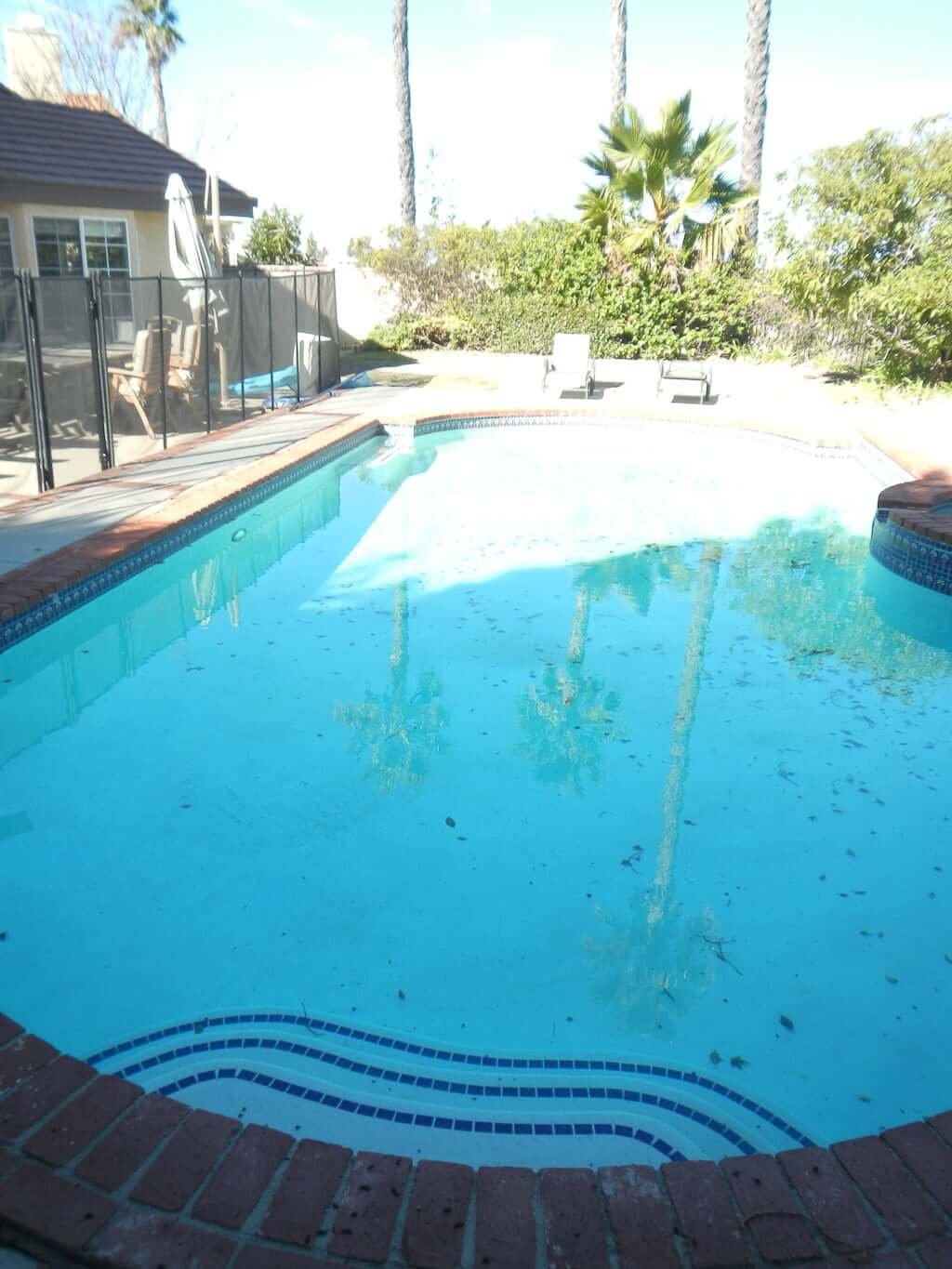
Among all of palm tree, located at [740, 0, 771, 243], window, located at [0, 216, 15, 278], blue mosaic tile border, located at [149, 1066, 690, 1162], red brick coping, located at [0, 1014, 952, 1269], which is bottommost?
blue mosaic tile border, located at [149, 1066, 690, 1162]

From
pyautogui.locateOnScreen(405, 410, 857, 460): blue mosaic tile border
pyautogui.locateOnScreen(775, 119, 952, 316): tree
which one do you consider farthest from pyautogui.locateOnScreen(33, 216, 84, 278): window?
pyautogui.locateOnScreen(775, 119, 952, 316): tree

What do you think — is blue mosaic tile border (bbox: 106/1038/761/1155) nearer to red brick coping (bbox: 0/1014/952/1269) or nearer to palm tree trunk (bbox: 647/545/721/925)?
red brick coping (bbox: 0/1014/952/1269)

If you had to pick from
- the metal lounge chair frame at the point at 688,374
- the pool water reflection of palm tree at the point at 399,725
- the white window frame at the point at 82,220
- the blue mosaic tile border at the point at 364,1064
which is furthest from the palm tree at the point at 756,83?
the blue mosaic tile border at the point at 364,1064

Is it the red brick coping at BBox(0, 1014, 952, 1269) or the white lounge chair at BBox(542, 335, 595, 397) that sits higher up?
the white lounge chair at BBox(542, 335, 595, 397)

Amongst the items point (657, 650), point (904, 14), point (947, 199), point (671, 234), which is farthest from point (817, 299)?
point (904, 14)

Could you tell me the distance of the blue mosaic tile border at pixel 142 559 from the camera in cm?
561

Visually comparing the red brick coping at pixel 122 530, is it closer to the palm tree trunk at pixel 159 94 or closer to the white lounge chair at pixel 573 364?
the white lounge chair at pixel 573 364

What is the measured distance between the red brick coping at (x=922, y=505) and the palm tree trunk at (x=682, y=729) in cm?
145

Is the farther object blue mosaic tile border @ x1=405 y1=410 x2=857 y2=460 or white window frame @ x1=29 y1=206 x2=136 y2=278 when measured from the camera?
white window frame @ x1=29 y1=206 x2=136 y2=278

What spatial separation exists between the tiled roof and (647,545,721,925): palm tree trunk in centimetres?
1012

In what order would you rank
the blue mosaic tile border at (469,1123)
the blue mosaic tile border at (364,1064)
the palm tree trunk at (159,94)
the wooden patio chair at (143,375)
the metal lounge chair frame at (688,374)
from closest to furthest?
the blue mosaic tile border at (469,1123)
the blue mosaic tile border at (364,1064)
the wooden patio chair at (143,375)
the metal lounge chair frame at (688,374)
the palm tree trunk at (159,94)

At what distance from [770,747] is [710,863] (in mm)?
1152

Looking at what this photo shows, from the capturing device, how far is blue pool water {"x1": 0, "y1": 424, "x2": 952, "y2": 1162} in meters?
2.89

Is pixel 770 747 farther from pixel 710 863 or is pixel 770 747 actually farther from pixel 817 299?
pixel 817 299
